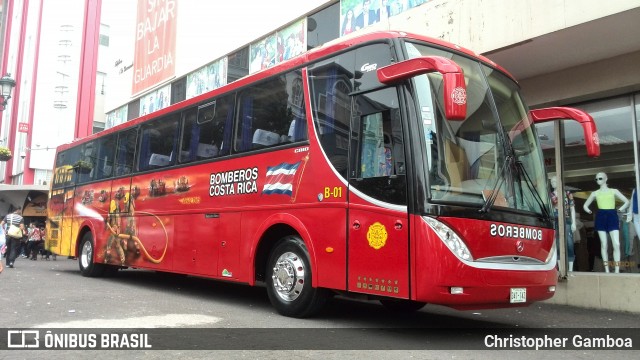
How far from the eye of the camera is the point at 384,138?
589 cm

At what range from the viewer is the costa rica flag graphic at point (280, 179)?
22.9 feet

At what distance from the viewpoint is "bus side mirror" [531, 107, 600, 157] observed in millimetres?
6406

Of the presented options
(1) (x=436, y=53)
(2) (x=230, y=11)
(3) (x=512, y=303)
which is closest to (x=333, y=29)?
(2) (x=230, y=11)

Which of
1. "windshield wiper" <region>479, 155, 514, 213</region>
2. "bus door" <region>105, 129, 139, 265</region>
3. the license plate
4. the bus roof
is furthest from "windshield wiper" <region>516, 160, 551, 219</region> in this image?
"bus door" <region>105, 129, 139, 265</region>

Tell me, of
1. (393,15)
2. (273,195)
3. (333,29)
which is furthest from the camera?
(333,29)

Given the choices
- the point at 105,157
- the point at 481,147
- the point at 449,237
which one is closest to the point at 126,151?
the point at 105,157

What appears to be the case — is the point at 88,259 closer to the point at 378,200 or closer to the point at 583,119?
the point at 378,200

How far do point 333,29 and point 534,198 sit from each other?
28.7ft

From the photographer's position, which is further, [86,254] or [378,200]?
[86,254]

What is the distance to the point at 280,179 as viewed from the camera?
283 inches

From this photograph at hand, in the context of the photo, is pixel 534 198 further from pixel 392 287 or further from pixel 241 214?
pixel 241 214

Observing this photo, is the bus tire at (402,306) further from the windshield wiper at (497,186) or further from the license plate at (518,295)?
the windshield wiper at (497,186)

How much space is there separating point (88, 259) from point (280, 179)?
25.3ft

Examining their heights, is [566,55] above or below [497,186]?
above
